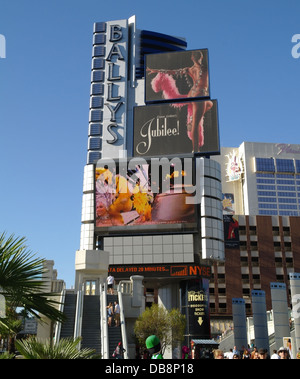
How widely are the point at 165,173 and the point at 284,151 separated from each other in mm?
112244

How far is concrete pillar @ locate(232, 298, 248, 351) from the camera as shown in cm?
4212

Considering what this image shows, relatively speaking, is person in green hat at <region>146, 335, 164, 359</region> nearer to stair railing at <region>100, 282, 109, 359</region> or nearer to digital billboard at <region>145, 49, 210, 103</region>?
stair railing at <region>100, 282, 109, 359</region>

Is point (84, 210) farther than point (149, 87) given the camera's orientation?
No

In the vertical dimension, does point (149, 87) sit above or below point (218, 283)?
above

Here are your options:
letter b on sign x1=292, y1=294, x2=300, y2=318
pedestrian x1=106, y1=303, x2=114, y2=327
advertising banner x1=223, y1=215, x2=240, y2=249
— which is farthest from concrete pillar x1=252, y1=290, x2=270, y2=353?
advertising banner x1=223, y1=215, x2=240, y2=249

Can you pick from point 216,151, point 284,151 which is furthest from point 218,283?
point 284,151

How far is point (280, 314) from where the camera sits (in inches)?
1368

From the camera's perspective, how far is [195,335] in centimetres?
5019

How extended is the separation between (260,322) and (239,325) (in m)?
5.22

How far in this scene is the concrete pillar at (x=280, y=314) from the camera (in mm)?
34375

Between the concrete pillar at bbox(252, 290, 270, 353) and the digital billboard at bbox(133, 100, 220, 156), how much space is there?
21691 mm

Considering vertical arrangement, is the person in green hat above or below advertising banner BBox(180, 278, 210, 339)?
below

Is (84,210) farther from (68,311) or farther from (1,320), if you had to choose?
(1,320)
